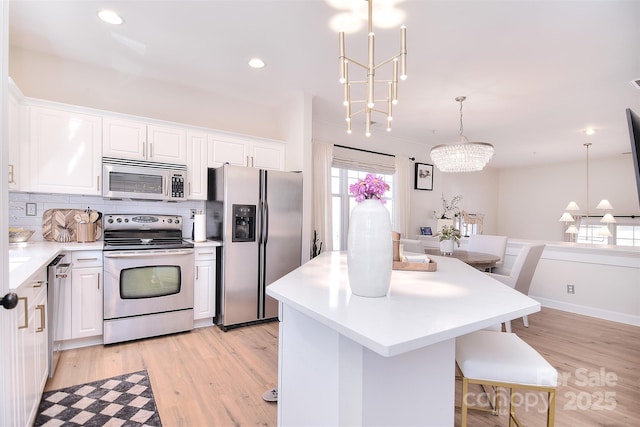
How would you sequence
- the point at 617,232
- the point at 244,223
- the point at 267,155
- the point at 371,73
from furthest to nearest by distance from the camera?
the point at 617,232 → the point at 267,155 → the point at 244,223 → the point at 371,73

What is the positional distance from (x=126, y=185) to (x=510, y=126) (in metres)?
5.25

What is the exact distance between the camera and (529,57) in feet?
9.34

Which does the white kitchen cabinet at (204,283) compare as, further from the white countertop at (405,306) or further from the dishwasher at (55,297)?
the white countertop at (405,306)

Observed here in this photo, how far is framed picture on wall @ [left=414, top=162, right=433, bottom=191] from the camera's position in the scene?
611cm

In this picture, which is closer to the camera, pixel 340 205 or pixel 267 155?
pixel 267 155

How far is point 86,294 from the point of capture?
2.76 metres

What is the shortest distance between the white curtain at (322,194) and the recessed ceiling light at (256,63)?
62.5 inches

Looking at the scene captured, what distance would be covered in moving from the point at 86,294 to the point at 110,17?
222 centimetres

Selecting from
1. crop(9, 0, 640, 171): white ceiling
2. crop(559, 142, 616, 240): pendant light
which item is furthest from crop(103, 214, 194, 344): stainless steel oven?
crop(559, 142, 616, 240): pendant light

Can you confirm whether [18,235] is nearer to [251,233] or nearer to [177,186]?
[177,186]

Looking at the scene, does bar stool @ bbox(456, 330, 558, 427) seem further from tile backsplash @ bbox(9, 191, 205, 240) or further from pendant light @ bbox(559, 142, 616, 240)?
pendant light @ bbox(559, 142, 616, 240)

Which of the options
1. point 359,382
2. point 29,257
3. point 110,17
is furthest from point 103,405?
point 110,17

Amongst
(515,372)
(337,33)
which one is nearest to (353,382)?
(515,372)

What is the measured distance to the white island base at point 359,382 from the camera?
1.06 metres
